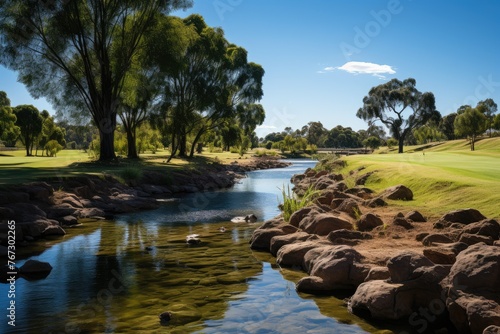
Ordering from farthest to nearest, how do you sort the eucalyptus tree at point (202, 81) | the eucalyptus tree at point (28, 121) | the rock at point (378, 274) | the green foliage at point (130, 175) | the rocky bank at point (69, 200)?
the eucalyptus tree at point (28, 121), the eucalyptus tree at point (202, 81), the green foliage at point (130, 175), the rocky bank at point (69, 200), the rock at point (378, 274)

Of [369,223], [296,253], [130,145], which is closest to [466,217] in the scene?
[369,223]

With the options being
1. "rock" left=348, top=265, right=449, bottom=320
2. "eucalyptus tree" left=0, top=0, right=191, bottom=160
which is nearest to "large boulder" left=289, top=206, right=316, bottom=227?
"rock" left=348, top=265, right=449, bottom=320

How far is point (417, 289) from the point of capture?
7.82 metres

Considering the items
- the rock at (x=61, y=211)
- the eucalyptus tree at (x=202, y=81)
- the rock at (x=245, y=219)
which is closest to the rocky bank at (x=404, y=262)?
the rock at (x=245, y=219)

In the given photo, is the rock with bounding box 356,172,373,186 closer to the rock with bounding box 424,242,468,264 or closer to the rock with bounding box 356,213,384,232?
the rock with bounding box 356,213,384,232

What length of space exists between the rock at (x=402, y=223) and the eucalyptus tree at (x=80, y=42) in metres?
27.4

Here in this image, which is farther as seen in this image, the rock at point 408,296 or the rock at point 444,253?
the rock at point 444,253

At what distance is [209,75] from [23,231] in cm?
4025

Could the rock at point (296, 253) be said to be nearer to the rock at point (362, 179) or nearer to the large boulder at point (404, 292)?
the large boulder at point (404, 292)

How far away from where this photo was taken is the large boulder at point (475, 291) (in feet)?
21.8

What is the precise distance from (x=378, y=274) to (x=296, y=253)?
3.00 metres

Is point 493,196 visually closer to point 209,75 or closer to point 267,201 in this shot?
point 267,201

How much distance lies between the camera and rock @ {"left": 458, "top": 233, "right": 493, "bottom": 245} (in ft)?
32.2

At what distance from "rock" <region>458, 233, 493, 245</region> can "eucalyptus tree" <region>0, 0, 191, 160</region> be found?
29950 millimetres
